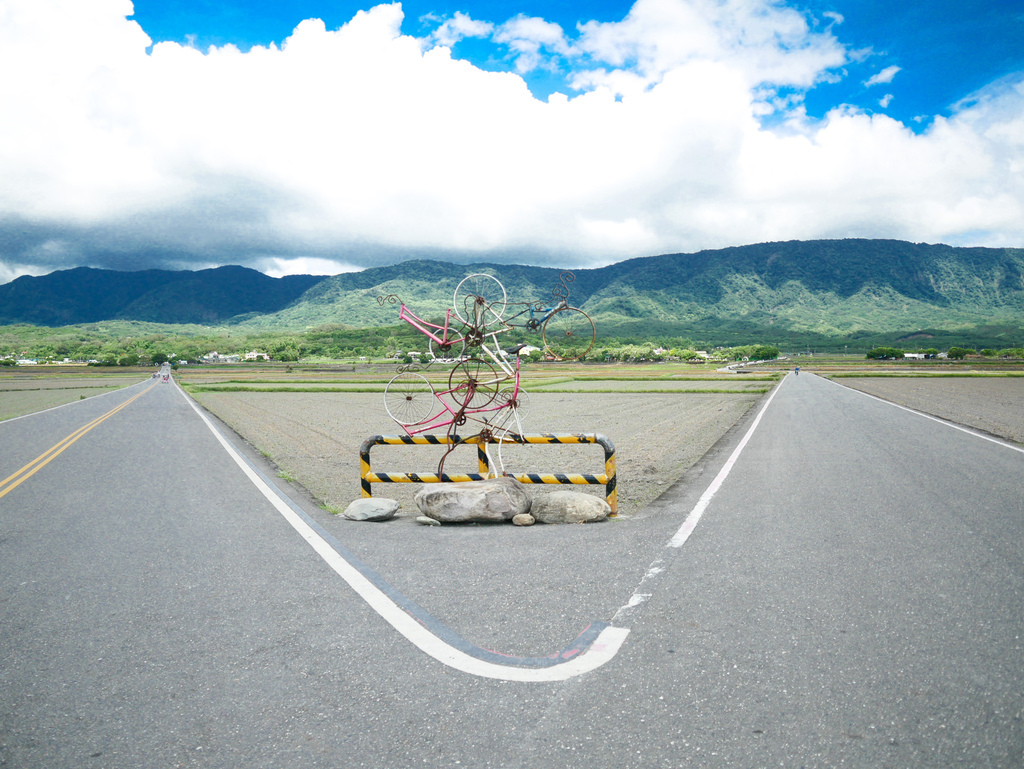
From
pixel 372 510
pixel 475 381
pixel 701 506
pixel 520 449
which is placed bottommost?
pixel 520 449

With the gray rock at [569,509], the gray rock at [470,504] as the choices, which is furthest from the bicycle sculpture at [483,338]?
the gray rock at [569,509]

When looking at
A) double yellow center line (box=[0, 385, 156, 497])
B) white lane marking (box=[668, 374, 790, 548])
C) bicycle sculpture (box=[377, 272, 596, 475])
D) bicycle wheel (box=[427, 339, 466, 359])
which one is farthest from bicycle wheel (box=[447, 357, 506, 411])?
double yellow center line (box=[0, 385, 156, 497])

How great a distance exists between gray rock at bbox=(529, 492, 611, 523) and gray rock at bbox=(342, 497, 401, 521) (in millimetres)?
1875

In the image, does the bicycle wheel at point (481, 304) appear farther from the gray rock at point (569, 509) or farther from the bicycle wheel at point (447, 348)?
the gray rock at point (569, 509)

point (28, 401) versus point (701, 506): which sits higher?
point (701, 506)

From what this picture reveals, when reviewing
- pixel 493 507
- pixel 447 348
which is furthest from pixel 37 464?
pixel 493 507

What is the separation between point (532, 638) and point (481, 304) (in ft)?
18.0

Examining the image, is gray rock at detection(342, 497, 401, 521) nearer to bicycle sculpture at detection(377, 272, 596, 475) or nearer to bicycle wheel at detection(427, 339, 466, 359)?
bicycle sculpture at detection(377, 272, 596, 475)

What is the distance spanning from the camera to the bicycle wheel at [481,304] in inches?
332

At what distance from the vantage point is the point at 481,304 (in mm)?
8453

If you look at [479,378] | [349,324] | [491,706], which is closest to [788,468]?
[479,378]

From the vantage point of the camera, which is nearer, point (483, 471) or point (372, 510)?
point (372, 510)

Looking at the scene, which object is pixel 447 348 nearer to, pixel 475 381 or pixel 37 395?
pixel 475 381

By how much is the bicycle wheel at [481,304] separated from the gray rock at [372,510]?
2.83 meters
